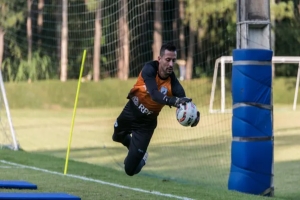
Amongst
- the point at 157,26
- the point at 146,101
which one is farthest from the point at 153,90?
the point at 157,26

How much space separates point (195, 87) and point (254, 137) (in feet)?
53.8

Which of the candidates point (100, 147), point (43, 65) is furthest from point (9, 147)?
point (43, 65)

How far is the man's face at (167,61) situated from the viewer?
32.9 feet

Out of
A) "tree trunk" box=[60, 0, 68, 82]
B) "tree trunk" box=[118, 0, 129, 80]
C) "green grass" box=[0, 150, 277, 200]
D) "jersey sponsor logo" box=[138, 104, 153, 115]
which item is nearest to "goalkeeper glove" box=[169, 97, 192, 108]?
"jersey sponsor logo" box=[138, 104, 153, 115]

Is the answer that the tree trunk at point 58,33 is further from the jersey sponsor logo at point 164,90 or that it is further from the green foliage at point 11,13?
the jersey sponsor logo at point 164,90

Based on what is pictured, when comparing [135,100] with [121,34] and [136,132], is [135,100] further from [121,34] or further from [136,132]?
[121,34]

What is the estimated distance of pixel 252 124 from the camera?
11828 millimetres

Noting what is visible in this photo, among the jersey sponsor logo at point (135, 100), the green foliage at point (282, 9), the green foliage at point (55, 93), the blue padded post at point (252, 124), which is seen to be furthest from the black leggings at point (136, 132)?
the green foliage at point (282, 9)

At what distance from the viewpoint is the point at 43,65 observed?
41.3 metres

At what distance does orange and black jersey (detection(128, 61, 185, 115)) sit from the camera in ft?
32.6

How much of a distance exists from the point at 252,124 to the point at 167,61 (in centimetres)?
229

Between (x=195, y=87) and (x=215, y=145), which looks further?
(x=195, y=87)

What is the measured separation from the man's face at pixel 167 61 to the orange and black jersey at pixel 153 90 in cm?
16

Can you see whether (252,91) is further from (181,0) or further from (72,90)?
(72,90)
